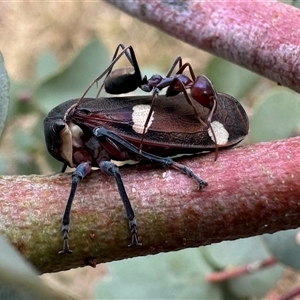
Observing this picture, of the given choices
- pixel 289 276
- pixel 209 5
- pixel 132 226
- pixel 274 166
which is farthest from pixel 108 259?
pixel 289 276

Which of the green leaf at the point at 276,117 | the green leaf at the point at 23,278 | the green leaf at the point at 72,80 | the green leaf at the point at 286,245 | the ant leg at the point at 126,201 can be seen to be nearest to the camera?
the green leaf at the point at 23,278

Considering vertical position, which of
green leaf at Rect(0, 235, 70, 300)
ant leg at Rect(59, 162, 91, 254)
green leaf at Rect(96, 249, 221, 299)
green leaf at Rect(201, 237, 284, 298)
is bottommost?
green leaf at Rect(96, 249, 221, 299)

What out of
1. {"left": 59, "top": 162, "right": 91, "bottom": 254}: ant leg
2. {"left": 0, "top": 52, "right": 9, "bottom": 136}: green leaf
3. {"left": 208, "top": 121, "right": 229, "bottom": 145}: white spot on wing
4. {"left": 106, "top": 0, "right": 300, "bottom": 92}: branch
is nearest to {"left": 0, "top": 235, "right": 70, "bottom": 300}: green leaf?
{"left": 59, "top": 162, "right": 91, "bottom": 254}: ant leg

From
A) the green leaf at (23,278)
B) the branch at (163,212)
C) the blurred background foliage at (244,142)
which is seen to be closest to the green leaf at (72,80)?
the blurred background foliage at (244,142)

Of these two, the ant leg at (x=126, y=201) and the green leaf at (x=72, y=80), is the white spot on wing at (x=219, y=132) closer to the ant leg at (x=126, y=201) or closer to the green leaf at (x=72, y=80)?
the ant leg at (x=126, y=201)

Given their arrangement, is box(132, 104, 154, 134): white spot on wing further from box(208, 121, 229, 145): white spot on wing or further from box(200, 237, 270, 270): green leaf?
box(200, 237, 270, 270): green leaf

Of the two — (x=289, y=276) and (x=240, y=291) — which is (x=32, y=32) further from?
(x=240, y=291)
